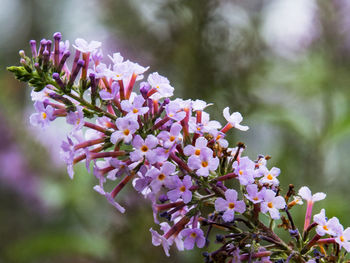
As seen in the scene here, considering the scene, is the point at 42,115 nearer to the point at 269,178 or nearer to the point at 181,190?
the point at 181,190

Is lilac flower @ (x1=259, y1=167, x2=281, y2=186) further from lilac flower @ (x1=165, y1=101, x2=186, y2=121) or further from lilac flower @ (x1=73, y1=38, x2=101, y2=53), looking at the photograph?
lilac flower @ (x1=73, y1=38, x2=101, y2=53)

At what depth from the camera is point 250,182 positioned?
0.99 m

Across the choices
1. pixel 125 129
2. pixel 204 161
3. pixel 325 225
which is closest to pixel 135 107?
pixel 125 129

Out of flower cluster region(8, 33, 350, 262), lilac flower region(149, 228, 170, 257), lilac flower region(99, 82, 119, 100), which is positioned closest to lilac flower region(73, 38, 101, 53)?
flower cluster region(8, 33, 350, 262)

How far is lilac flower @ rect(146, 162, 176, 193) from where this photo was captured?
3.21 ft

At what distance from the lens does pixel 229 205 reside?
0.98m

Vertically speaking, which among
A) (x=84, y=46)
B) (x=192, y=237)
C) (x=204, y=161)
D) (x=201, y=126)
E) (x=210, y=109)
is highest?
(x=210, y=109)

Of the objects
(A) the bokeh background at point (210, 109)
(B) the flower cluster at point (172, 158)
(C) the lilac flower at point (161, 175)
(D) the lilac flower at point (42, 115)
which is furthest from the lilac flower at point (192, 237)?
(A) the bokeh background at point (210, 109)

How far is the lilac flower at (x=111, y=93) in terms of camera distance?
105 cm

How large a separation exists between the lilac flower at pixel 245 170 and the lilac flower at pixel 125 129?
0.23 meters

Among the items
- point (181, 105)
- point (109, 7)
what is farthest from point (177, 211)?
point (109, 7)

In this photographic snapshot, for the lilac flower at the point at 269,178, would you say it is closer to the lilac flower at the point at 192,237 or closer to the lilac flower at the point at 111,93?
the lilac flower at the point at 192,237

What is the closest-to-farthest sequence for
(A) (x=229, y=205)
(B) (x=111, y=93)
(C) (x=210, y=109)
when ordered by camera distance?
(A) (x=229, y=205) < (B) (x=111, y=93) < (C) (x=210, y=109)

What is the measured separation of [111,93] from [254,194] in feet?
1.27
